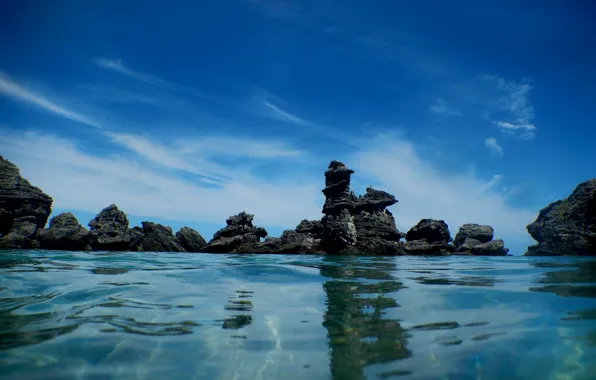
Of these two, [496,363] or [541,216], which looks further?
[541,216]

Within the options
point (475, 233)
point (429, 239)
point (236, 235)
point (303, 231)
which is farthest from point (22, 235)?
point (475, 233)

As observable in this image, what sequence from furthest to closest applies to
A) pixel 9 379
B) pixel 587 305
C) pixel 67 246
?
pixel 67 246
pixel 587 305
pixel 9 379

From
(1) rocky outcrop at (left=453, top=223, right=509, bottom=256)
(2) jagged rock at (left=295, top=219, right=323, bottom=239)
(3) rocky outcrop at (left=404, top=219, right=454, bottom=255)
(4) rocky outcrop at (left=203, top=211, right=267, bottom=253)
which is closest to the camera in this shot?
(3) rocky outcrop at (left=404, top=219, right=454, bottom=255)

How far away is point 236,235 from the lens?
151ft

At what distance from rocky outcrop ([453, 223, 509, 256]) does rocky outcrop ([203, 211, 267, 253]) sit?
3179 cm

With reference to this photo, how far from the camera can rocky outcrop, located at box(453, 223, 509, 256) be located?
49.7 m

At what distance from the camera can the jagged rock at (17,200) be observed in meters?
41.6

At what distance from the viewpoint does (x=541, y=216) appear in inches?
2124

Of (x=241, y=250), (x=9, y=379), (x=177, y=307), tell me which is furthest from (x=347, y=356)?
(x=241, y=250)

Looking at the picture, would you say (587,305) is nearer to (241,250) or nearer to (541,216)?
(241,250)

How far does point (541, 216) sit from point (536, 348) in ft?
209

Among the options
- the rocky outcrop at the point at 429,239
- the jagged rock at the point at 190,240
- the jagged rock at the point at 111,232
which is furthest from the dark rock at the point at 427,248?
the jagged rock at the point at 111,232

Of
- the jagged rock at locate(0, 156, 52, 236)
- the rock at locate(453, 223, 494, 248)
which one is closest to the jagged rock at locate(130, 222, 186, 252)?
the jagged rock at locate(0, 156, 52, 236)

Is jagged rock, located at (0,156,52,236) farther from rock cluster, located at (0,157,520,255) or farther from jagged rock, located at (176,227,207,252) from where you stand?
jagged rock, located at (176,227,207,252)
